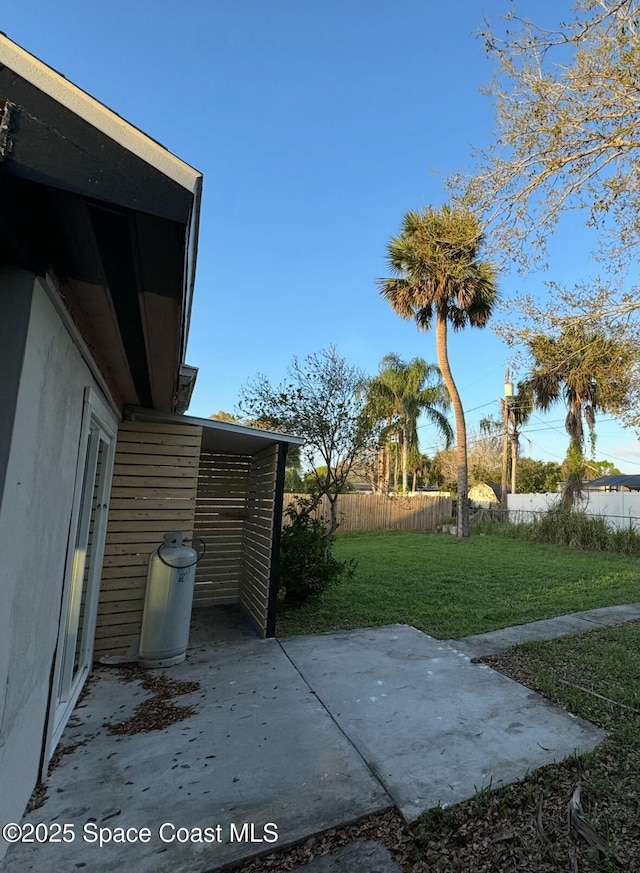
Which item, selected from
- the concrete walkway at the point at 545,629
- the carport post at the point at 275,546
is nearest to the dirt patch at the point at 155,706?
the carport post at the point at 275,546

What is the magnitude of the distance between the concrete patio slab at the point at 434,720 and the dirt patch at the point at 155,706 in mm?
941

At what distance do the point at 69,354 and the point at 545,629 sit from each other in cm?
512

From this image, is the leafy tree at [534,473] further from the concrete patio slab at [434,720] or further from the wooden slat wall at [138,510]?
the wooden slat wall at [138,510]

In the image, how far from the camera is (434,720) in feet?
8.95

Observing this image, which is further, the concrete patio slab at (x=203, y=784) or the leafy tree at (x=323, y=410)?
the leafy tree at (x=323, y=410)

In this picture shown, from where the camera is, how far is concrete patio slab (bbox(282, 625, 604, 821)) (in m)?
2.18

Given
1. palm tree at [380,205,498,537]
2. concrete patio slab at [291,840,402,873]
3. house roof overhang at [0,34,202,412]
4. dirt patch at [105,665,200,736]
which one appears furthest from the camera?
palm tree at [380,205,498,537]

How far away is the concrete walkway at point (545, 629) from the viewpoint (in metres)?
4.08

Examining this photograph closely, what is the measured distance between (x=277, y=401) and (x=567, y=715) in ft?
19.9

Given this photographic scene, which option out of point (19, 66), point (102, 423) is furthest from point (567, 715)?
point (19, 66)

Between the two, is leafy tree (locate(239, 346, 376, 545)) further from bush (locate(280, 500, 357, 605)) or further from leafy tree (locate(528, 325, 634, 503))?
leafy tree (locate(528, 325, 634, 503))

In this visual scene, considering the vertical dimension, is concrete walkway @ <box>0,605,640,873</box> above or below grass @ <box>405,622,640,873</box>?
below

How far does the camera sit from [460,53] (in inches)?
209

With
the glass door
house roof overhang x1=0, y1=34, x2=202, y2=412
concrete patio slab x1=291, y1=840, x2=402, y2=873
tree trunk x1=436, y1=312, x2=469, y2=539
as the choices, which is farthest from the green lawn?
house roof overhang x1=0, y1=34, x2=202, y2=412
